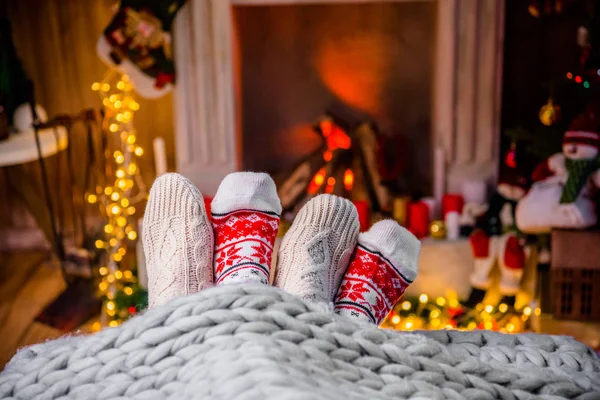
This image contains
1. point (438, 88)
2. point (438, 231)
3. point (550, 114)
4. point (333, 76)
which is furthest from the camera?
point (333, 76)

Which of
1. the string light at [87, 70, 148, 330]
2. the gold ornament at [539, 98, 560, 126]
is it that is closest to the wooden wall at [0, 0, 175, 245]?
the string light at [87, 70, 148, 330]

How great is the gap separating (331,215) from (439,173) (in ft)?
4.92

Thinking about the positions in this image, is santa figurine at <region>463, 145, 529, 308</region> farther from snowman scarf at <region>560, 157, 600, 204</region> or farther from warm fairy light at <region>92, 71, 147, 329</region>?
warm fairy light at <region>92, 71, 147, 329</region>

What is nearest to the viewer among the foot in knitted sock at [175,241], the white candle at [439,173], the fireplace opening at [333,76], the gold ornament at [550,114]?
the foot in knitted sock at [175,241]

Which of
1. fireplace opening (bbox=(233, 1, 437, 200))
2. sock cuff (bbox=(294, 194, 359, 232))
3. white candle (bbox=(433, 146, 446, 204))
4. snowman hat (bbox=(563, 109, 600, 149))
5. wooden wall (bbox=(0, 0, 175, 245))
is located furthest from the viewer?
wooden wall (bbox=(0, 0, 175, 245))

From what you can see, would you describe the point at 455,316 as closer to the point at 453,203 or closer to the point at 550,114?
the point at 453,203

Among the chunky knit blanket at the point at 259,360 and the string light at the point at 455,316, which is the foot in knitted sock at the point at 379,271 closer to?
the chunky knit blanket at the point at 259,360

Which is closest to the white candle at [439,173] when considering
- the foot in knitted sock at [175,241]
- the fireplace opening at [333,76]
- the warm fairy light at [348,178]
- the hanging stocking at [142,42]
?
the fireplace opening at [333,76]

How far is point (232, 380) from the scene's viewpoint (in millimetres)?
590

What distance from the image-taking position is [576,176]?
6.42 feet

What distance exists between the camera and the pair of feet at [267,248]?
0.94 metres

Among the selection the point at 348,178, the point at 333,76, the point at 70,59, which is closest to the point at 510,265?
the point at 348,178

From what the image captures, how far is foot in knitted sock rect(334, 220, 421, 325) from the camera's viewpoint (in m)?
0.96

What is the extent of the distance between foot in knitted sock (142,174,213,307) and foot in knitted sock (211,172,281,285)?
19mm
